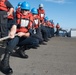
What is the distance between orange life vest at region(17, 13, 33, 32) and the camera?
7.76 meters

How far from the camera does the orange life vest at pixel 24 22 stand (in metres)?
7.76

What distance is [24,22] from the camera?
787 centimetres

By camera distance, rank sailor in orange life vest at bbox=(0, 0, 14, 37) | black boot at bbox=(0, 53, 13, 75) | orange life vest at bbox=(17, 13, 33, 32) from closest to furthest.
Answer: black boot at bbox=(0, 53, 13, 75)
orange life vest at bbox=(17, 13, 33, 32)
sailor in orange life vest at bbox=(0, 0, 14, 37)

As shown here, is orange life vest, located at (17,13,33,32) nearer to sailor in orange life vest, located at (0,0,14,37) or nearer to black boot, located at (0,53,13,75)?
black boot, located at (0,53,13,75)

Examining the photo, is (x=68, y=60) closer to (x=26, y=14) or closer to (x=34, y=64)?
(x=34, y=64)

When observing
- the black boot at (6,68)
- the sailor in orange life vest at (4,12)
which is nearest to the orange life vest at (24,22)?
the black boot at (6,68)

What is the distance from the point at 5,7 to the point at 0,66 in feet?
10.1

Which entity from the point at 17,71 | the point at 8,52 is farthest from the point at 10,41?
the point at 17,71

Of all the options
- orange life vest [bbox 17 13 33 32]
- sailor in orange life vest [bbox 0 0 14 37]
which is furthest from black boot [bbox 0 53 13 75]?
sailor in orange life vest [bbox 0 0 14 37]

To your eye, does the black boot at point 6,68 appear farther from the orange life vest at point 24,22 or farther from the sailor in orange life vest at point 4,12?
the sailor in orange life vest at point 4,12

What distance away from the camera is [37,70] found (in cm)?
691

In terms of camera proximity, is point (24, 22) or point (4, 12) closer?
point (24, 22)

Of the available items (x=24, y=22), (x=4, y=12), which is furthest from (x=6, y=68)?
(x=4, y=12)

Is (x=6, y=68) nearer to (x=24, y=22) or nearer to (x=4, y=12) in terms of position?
(x=24, y=22)
